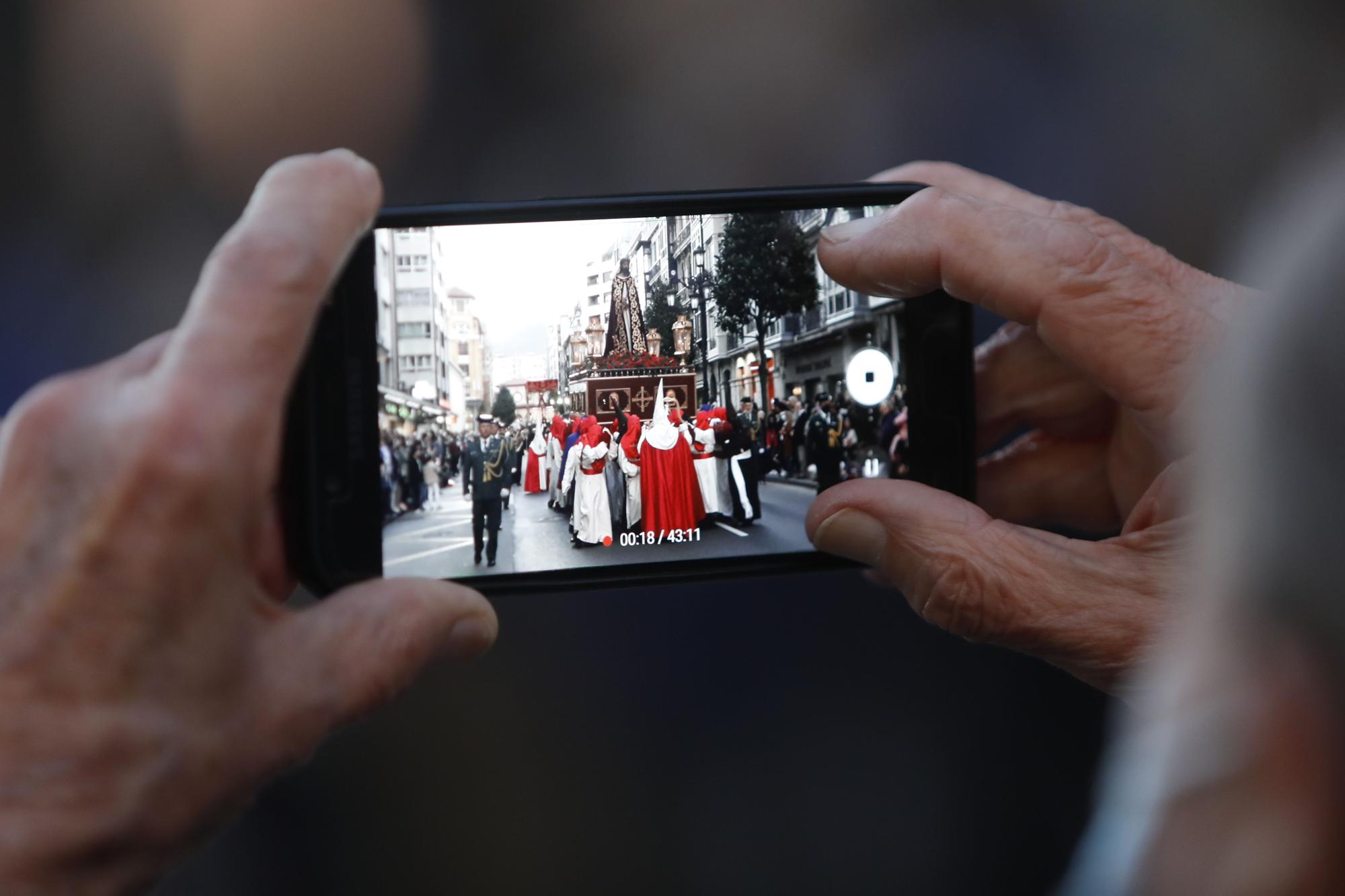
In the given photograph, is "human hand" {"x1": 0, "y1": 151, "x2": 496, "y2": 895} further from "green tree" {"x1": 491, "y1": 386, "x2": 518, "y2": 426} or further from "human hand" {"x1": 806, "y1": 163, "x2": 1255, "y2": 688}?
"human hand" {"x1": 806, "y1": 163, "x2": 1255, "y2": 688}

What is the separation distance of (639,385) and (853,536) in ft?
0.86

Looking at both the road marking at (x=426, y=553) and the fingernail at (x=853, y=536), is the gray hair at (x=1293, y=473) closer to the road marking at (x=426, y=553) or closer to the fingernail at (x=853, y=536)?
the fingernail at (x=853, y=536)

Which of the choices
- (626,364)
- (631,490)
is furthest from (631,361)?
(631,490)

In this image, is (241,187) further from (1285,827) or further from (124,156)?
(1285,827)

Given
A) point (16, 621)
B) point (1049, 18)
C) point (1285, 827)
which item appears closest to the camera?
point (1285, 827)

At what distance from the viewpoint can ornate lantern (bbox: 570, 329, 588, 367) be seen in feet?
2.37

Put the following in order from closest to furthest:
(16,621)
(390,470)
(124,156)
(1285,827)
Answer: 1. (1285,827)
2. (16,621)
3. (390,470)
4. (124,156)

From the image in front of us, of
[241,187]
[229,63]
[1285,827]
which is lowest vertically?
[1285,827]

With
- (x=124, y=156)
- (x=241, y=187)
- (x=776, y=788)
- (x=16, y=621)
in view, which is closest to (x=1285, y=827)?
(x=16, y=621)

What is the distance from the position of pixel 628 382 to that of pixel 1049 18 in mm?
861

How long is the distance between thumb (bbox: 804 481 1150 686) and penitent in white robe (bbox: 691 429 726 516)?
13cm

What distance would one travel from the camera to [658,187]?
101 centimetres

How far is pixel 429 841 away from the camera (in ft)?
3.26

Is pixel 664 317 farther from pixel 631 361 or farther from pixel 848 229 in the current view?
pixel 848 229
